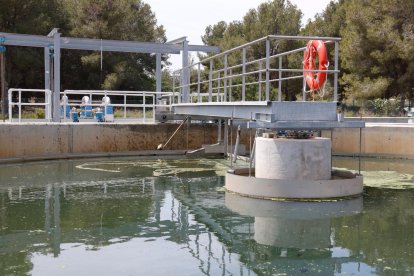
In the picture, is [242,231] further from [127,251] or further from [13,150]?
[13,150]

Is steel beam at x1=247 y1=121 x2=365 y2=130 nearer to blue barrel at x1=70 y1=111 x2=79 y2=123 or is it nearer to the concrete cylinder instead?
the concrete cylinder

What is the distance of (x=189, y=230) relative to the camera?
8.42 metres

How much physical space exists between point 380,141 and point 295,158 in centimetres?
983

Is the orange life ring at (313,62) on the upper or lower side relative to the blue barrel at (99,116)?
upper

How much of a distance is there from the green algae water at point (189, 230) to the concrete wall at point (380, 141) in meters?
5.59

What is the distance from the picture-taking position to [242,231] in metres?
8.31

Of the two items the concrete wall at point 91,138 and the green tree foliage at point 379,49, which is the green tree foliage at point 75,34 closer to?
the green tree foliage at point 379,49

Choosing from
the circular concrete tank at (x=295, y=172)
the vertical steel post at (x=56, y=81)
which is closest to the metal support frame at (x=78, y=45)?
the vertical steel post at (x=56, y=81)

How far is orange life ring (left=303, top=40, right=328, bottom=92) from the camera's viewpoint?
1069cm

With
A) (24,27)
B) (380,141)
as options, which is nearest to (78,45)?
(380,141)

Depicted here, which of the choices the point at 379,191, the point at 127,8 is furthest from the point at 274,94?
the point at 379,191

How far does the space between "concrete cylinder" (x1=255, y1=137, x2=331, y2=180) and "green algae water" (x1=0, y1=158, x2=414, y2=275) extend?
640 millimetres

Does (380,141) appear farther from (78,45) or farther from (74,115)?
(78,45)

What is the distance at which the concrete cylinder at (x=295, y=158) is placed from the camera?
10445mm
